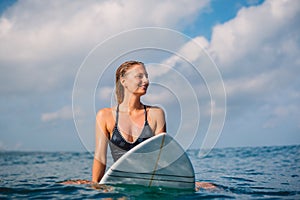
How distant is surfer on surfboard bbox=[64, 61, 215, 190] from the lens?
4645 millimetres

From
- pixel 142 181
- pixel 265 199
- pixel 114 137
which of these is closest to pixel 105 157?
pixel 114 137

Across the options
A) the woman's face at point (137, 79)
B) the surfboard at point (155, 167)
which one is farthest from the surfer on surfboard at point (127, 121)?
the surfboard at point (155, 167)

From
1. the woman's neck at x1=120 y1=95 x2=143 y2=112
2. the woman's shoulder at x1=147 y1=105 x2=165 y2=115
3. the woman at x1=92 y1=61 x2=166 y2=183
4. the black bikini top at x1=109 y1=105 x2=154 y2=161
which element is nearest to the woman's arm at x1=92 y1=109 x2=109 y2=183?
the woman at x1=92 y1=61 x2=166 y2=183

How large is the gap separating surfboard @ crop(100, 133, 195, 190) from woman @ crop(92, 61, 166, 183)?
377 mm

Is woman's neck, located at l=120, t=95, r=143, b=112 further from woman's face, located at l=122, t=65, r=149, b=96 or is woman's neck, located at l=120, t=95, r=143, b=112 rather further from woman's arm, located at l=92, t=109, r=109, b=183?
woman's arm, located at l=92, t=109, r=109, b=183

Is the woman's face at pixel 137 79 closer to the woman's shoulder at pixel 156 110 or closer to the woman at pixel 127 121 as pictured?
the woman at pixel 127 121

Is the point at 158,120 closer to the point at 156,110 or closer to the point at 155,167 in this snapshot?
the point at 156,110

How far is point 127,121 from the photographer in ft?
15.6

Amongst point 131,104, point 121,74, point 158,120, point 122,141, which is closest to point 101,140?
point 122,141

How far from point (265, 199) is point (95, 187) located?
220 cm

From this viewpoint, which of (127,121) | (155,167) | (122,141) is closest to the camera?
(155,167)

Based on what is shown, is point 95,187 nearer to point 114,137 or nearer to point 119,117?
point 114,137

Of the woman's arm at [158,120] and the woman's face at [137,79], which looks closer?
the woman's face at [137,79]

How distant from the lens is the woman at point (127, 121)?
4.64 m
